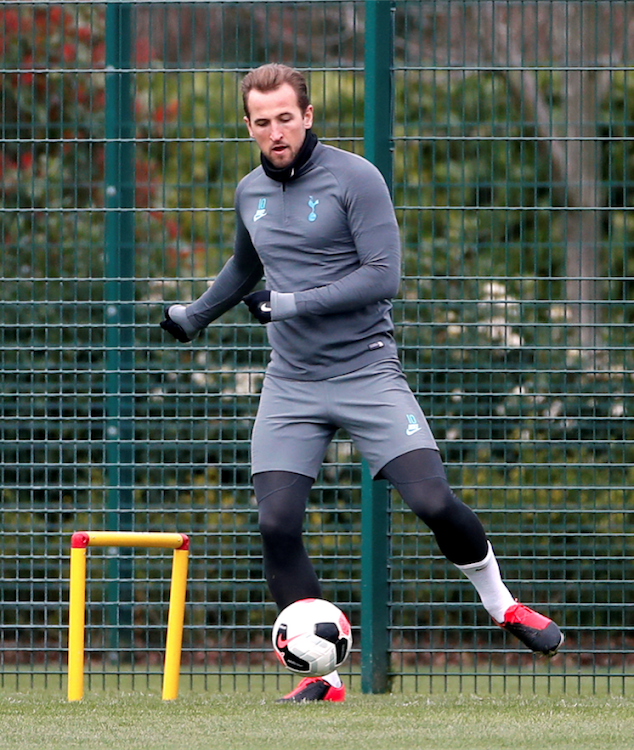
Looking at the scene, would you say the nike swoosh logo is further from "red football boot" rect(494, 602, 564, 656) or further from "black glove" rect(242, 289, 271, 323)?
"black glove" rect(242, 289, 271, 323)

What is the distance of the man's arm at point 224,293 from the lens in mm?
4957

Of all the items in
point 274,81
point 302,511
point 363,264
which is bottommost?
point 302,511

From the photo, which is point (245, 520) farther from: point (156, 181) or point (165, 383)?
point (156, 181)

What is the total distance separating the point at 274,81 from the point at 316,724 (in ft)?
6.60

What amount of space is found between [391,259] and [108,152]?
6.57 ft

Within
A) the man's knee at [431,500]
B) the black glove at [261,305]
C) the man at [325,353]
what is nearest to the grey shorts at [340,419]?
the man at [325,353]

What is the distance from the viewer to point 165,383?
6.25 meters

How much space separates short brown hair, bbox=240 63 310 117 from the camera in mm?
4547

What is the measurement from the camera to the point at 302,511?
471 centimetres

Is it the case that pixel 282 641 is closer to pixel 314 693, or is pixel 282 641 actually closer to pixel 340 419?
pixel 314 693

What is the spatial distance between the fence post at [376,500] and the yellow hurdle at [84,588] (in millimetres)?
944

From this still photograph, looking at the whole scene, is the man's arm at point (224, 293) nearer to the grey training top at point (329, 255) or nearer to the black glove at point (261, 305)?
the grey training top at point (329, 255)

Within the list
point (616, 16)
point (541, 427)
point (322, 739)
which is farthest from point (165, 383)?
point (616, 16)

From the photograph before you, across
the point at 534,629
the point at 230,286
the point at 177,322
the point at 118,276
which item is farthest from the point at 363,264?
the point at 118,276
